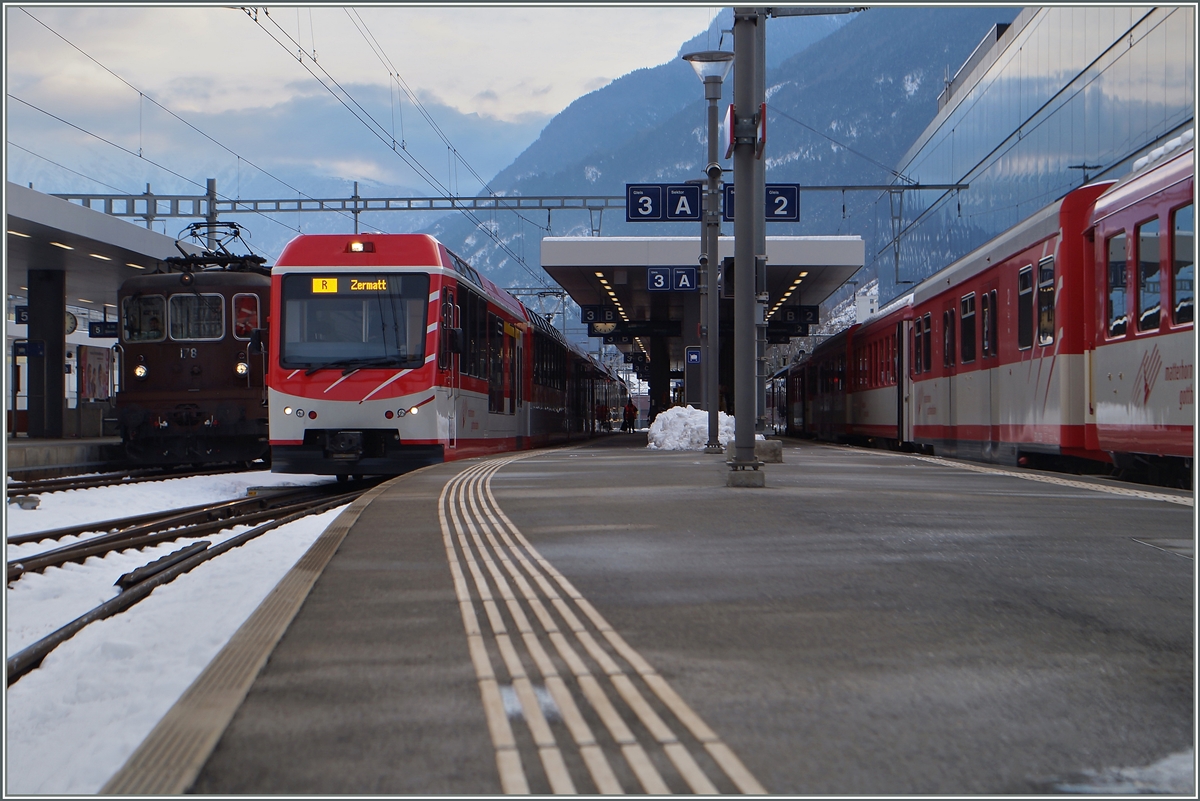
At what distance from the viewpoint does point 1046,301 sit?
13.7 metres

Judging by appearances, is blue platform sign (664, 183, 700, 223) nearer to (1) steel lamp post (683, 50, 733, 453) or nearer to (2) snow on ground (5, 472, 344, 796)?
(1) steel lamp post (683, 50, 733, 453)

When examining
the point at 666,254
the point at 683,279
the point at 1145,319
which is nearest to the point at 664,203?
the point at 683,279

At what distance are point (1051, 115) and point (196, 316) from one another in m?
24.6

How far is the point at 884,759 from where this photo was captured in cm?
321

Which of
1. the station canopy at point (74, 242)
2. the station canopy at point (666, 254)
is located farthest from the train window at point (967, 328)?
the station canopy at point (74, 242)

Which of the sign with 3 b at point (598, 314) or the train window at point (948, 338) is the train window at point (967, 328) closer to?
the train window at point (948, 338)

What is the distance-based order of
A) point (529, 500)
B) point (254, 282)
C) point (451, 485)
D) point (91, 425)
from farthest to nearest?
point (91, 425) → point (254, 282) → point (451, 485) → point (529, 500)

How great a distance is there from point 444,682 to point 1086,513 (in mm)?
6474

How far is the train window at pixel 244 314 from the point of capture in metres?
19.5

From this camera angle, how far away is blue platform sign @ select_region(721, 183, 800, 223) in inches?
870

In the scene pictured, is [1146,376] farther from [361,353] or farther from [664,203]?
[664,203]

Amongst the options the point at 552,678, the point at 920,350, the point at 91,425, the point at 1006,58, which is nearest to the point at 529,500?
the point at 552,678

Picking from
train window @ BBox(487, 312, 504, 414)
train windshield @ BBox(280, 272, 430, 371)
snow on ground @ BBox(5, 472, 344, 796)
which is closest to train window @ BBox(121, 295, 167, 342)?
train windshield @ BBox(280, 272, 430, 371)

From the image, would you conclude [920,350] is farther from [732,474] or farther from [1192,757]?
[1192,757]
